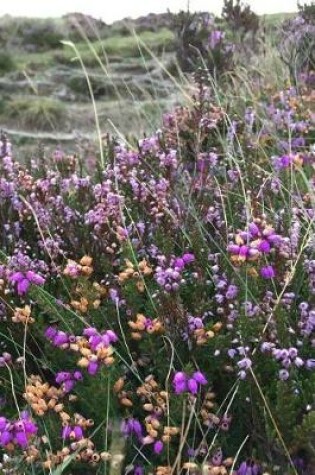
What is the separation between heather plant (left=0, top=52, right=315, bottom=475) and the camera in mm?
1674

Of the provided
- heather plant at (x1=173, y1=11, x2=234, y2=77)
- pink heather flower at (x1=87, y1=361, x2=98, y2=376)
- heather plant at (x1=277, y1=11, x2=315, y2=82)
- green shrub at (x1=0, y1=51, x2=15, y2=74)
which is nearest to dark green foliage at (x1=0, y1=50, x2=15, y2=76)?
green shrub at (x1=0, y1=51, x2=15, y2=74)

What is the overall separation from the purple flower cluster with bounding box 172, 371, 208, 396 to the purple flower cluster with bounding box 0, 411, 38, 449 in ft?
1.10

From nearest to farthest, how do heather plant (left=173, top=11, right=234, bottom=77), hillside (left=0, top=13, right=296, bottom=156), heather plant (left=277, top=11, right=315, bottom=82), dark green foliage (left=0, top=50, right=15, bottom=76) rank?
heather plant (left=277, top=11, right=315, bottom=82)
heather plant (left=173, top=11, right=234, bottom=77)
hillside (left=0, top=13, right=296, bottom=156)
dark green foliage (left=0, top=50, right=15, bottom=76)

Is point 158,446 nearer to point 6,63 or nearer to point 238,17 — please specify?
point 238,17

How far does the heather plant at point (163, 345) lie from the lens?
1.67 meters

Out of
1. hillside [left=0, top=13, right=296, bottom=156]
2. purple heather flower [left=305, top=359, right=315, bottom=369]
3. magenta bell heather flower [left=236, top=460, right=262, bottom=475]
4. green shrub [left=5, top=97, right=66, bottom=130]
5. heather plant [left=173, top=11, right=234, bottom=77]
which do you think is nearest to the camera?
magenta bell heather flower [left=236, top=460, right=262, bottom=475]

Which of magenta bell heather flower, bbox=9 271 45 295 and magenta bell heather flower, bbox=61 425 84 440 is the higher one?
magenta bell heather flower, bbox=9 271 45 295

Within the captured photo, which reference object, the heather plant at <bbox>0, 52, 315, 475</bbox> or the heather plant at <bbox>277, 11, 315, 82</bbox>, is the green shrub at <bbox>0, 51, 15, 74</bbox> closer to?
the heather plant at <bbox>277, 11, 315, 82</bbox>

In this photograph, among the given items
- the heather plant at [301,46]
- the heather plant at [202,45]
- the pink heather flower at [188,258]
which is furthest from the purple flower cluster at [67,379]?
the heather plant at [202,45]

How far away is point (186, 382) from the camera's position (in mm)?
1702

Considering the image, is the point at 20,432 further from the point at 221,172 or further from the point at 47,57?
the point at 47,57

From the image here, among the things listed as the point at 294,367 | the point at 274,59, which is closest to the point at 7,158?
the point at 294,367

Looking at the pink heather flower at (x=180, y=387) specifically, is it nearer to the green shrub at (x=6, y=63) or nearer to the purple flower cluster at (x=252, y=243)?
the purple flower cluster at (x=252, y=243)

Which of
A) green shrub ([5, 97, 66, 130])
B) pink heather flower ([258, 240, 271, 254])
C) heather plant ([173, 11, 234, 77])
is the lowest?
green shrub ([5, 97, 66, 130])
